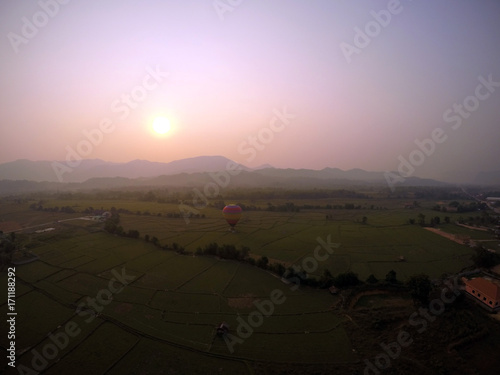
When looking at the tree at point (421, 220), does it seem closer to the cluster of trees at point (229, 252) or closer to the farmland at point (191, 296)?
the farmland at point (191, 296)

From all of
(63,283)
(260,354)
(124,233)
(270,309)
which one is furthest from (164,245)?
(260,354)

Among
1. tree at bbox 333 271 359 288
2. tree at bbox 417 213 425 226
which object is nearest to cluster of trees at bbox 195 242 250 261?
tree at bbox 333 271 359 288

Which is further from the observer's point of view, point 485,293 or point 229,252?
point 229,252

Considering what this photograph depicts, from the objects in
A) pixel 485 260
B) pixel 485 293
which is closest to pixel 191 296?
pixel 485 293

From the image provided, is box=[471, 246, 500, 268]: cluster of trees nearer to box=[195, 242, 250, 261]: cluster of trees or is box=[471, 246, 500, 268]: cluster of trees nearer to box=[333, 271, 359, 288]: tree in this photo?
box=[333, 271, 359, 288]: tree

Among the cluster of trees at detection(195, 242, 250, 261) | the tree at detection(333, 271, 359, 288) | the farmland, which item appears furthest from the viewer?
the cluster of trees at detection(195, 242, 250, 261)

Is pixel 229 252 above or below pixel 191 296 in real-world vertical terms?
above

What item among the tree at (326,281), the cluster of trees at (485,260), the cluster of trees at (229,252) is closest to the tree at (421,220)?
the cluster of trees at (485,260)

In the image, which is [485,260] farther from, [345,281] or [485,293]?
[345,281]
